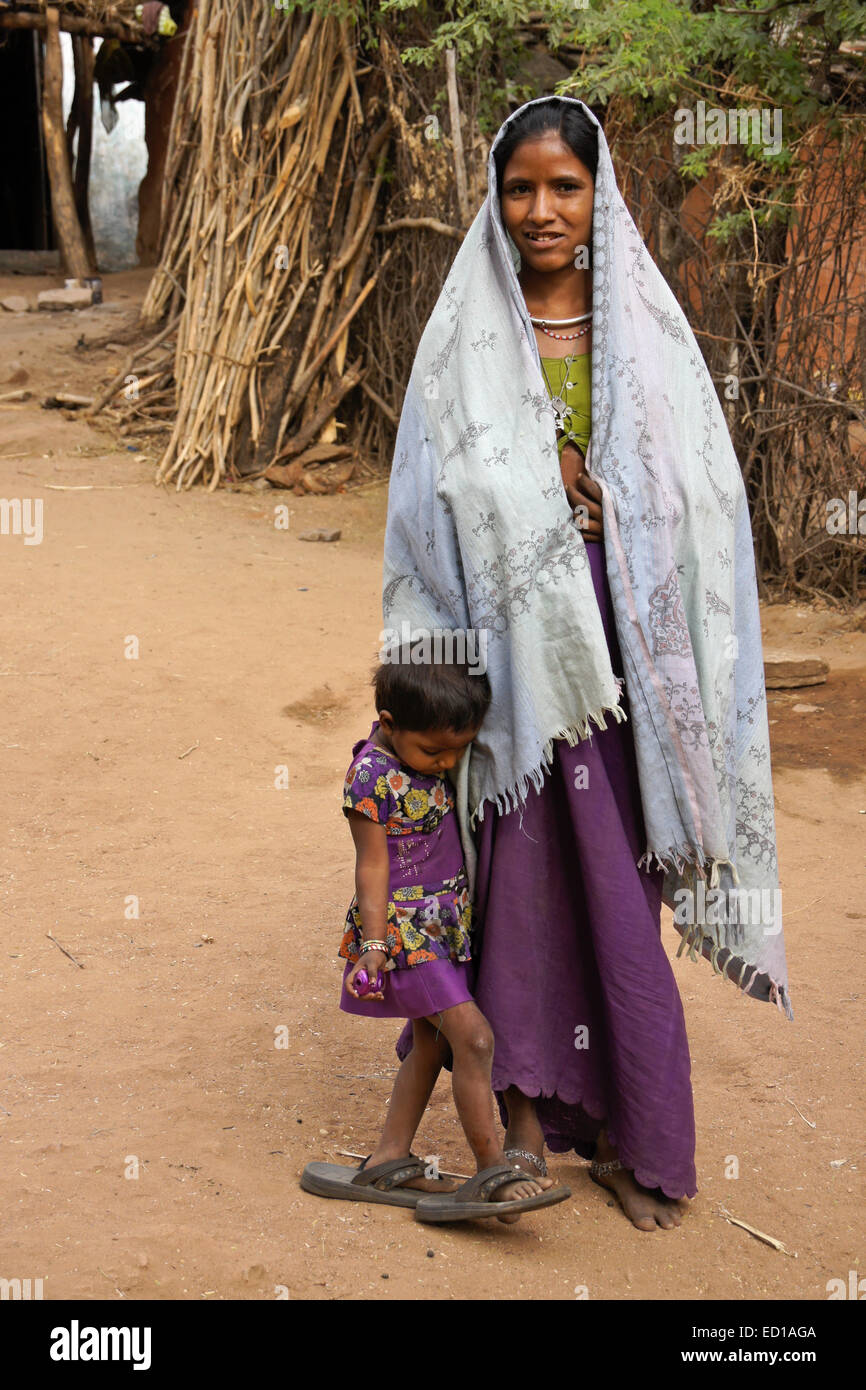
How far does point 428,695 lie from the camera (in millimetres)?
2090

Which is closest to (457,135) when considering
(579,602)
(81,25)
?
(81,25)

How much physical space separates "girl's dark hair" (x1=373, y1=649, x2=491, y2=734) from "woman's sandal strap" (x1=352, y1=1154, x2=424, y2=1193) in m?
0.82

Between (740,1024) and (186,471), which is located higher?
(186,471)

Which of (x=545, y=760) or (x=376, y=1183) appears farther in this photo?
(x=376, y=1183)

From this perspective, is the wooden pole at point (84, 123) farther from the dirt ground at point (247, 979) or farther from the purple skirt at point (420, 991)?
the purple skirt at point (420, 991)

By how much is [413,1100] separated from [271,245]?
596cm

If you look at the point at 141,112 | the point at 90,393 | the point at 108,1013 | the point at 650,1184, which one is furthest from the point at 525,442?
the point at 141,112

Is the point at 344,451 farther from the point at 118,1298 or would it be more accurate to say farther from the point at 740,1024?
the point at 118,1298

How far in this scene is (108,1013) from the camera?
3.08 m

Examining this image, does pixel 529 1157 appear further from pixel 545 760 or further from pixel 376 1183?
pixel 545 760

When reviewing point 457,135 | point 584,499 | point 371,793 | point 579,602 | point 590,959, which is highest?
point 457,135

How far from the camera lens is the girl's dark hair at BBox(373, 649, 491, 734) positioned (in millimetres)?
2092
